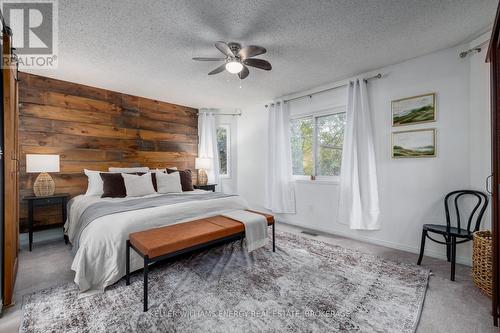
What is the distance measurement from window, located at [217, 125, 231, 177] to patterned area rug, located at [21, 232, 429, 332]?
10.3ft

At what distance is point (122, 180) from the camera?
3.38m

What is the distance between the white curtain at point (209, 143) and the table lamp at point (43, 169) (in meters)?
2.65

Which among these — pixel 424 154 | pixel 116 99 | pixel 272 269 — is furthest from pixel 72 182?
pixel 424 154

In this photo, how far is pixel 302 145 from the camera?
427 cm

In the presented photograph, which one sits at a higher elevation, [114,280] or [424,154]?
[424,154]

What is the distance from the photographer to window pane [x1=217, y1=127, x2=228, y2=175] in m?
5.59

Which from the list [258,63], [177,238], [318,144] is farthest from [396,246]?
[258,63]

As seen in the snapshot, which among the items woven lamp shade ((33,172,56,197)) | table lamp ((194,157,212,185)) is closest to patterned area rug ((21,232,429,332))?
woven lamp shade ((33,172,56,197))

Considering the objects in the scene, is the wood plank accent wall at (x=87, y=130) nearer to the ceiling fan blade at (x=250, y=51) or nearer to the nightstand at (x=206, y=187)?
the nightstand at (x=206, y=187)

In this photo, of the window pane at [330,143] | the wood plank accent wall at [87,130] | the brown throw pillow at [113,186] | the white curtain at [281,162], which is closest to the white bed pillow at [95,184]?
the brown throw pillow at [113,186]

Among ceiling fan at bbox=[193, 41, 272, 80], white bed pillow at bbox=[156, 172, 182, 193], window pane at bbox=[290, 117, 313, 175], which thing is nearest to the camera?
ceiling fan at bbox=[193, 41, 272, 80]

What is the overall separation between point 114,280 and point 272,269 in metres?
1.51

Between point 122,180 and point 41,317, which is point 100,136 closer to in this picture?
point 122,180

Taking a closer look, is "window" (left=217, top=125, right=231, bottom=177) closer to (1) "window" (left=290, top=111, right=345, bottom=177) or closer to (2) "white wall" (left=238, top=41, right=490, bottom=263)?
(1) "window" (left=290, top=111, right=345, bottom=177)
